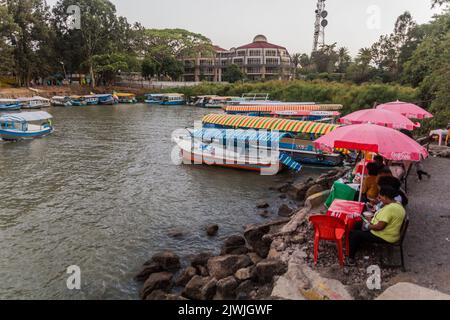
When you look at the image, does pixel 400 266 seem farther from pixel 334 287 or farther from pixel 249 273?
pixel 249 273

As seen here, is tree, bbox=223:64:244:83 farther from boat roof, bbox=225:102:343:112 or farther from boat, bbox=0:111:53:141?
boat, bbox=0:111:53:141

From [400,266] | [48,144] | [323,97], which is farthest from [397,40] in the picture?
[400,266]

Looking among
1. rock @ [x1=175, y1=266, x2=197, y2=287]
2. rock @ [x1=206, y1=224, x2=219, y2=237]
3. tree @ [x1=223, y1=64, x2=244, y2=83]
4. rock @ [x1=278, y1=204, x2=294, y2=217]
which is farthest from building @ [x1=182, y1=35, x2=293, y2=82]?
rock @ [x1=175, y1=266, x2=197, y2=287]

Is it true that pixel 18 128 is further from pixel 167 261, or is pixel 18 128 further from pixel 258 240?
pixel 258 240

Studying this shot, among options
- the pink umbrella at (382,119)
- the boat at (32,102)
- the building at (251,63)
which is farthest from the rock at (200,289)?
the building at (251,63)

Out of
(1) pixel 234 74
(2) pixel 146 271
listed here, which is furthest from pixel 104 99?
(2) pixel 146 271

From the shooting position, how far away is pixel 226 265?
8.56 metres

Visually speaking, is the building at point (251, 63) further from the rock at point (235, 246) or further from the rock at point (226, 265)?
the rock at point (226, 265)

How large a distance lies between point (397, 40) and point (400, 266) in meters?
63.5

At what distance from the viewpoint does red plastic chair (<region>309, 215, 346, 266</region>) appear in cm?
703

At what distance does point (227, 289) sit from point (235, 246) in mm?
2766

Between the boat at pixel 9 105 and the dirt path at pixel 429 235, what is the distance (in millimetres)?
57794

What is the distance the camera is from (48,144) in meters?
27.5

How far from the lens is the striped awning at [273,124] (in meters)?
21.5
